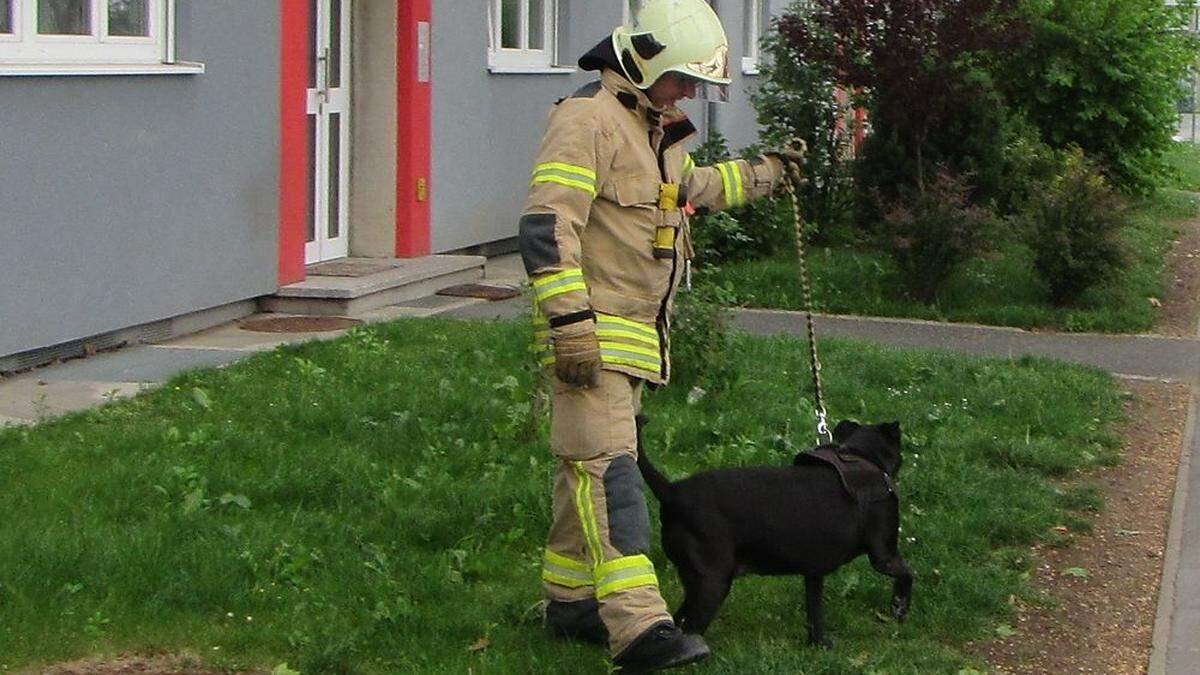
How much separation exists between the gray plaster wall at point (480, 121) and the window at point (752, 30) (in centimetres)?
559

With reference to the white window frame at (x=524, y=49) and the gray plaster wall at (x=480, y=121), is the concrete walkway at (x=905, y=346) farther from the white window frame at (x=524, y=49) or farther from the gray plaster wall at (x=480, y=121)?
the white window frame at (x=524, y=49)

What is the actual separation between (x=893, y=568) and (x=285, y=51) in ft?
23.1

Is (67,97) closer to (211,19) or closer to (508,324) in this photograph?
(211,19)

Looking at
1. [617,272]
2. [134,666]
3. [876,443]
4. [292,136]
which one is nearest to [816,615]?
[876,443]

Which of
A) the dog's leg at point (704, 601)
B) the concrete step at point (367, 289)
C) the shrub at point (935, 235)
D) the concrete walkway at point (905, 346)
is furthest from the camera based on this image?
the shrub at point (935, 235)

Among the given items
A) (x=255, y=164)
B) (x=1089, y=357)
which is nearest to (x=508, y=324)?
(x=255, y=164)

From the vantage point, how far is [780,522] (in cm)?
509

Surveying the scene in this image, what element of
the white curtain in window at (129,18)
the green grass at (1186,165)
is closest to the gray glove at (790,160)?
the white curtain in window at (129,18)

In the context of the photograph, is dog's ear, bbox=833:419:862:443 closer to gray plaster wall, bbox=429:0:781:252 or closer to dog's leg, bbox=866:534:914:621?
dog's leg, bbox=866:534:914:621

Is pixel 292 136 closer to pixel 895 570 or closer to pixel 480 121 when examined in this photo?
pixel 480 121

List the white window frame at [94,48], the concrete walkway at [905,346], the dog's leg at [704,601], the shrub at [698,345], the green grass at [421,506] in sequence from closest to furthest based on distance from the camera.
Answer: the dog's leg at [704,601] < the green grass at [421,506] < the concrete walkway at [905,346] < the shrub at [698,345] < the white window frame at [94,48]

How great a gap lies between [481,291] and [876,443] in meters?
7.46

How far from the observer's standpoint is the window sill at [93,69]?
Answer: 29.0 feet

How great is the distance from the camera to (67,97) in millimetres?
9258
